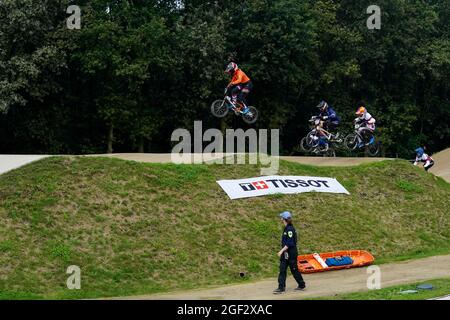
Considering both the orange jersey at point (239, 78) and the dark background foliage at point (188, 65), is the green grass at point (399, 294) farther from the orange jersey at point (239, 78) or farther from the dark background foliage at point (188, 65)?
the dark background foliage at point (188, 65)

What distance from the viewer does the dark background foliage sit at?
136 feet

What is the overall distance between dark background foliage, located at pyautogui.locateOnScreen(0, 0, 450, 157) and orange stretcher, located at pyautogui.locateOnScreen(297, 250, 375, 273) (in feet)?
72.1

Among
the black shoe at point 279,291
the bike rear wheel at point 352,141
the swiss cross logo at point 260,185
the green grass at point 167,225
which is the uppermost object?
the bike rear wheel at point 352,141

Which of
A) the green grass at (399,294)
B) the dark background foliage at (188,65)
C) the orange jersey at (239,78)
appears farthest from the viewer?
the dark background foliage at (188,65)

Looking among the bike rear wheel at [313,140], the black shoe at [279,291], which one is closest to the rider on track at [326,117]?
the bike rear wheel at [313,140]

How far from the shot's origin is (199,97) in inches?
1786

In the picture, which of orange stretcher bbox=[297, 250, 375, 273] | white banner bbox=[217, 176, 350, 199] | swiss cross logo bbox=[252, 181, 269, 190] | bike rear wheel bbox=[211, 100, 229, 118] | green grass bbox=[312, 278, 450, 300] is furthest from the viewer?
bike rear wheel bbox=[211, 100, 229, 118]

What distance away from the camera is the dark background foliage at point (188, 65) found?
41.4m

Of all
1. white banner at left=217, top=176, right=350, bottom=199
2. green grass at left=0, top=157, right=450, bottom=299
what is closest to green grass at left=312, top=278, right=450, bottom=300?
green grass at left=0, top=157, right=450, bottom=299

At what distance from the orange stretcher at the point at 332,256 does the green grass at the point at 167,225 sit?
75cm

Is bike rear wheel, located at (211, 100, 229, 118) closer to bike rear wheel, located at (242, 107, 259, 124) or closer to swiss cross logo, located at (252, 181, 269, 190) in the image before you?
bike rear wheel, located at (242, 107, 259, 124)

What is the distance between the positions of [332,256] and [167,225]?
539 cm

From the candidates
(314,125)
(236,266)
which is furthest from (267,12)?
(236,266)

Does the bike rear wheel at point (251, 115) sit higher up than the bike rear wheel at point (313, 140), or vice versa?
the bike rear wheel at point (251, 115)
